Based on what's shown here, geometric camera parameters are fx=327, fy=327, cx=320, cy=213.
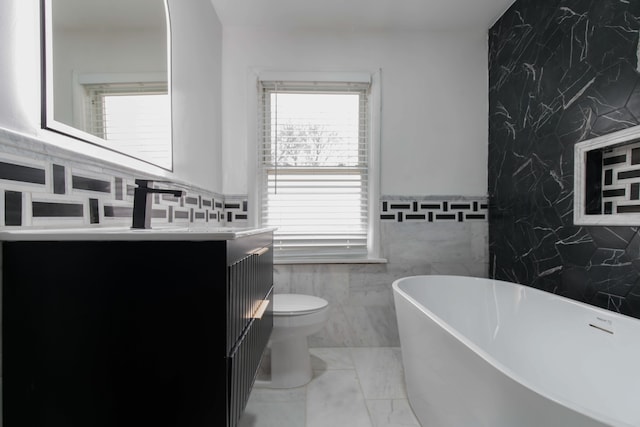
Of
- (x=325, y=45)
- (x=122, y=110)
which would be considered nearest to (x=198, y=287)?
(x=122, y=110)

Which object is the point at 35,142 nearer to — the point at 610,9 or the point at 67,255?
the point at 67,255

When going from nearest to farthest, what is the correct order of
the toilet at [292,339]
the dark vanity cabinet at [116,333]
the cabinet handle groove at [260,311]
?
the dark vanity cabinet at [116,333], the cabinet handle groove at [260,311], the toilet at [292,339]

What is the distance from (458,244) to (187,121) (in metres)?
2.09

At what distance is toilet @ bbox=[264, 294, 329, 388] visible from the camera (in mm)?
1840

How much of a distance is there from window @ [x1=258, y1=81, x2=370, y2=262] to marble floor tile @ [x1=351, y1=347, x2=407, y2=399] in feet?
2.32

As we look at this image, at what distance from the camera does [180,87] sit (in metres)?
1.75

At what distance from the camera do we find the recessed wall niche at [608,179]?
1.46 metres

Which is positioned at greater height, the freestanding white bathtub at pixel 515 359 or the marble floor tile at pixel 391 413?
the freestanding white bathtub at pixel 515 359

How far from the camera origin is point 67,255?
72 cm

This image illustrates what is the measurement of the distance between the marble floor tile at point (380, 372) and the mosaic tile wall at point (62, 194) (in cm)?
148

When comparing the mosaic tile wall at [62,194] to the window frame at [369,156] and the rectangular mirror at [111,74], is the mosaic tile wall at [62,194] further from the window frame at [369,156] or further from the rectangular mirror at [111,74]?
the window frame at [369,156]

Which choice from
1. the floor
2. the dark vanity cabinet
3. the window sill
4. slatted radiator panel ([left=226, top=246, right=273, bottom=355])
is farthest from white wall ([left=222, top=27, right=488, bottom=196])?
the dark vanity cabinet

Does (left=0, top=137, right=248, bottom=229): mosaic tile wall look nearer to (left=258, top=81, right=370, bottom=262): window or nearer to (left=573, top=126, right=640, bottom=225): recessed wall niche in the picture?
(left=258, top=81, right=370, bottom=262): window

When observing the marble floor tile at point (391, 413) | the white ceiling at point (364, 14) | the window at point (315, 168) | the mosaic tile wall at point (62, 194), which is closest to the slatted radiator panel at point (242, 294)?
the mosaic tile wall at point (62, 194)
